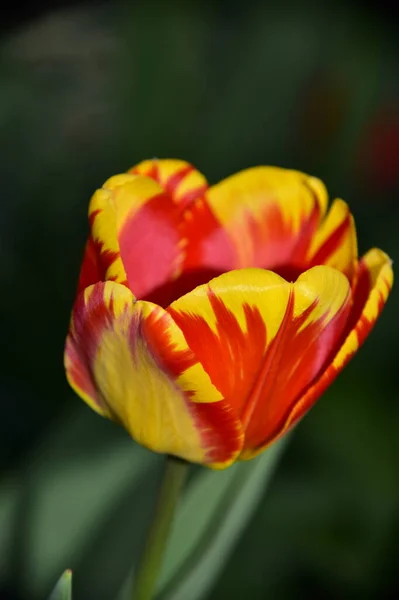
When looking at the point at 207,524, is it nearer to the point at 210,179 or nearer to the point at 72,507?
the point at 72,507

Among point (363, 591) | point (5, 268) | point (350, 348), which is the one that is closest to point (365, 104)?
point (5, 268)

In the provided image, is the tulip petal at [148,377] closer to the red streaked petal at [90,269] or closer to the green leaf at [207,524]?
the red streaked petal at [90,269]

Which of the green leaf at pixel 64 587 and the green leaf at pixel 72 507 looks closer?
the green leaf at pixel 64 587

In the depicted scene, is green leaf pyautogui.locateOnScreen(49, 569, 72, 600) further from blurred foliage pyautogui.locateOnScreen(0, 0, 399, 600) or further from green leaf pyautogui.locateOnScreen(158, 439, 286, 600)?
blurred foliage pyautogui.locateOnScreen(0, 0, 399, 600)

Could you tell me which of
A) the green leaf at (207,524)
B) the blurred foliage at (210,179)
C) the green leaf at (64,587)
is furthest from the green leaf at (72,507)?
the green leaf at (64,587)

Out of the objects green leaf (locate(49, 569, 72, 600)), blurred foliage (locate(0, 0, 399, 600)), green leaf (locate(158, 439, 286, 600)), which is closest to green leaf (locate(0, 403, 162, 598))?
blurred foliage (locate(0, 0, 399, 600))
